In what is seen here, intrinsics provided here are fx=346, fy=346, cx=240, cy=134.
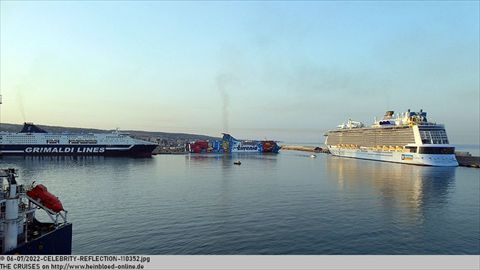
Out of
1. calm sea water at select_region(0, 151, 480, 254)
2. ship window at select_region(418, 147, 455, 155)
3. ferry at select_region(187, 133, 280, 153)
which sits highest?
ferry at select_region(187, 133, 280, 153)

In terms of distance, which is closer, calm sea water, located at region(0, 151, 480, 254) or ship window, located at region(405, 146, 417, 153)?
calm sea water, located at region(0, 151, 480, 254)

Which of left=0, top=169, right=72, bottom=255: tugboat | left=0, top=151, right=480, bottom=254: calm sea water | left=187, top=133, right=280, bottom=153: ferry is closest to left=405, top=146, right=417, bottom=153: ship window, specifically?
left=0, top=151, right=480, bottom=254: calm sea water

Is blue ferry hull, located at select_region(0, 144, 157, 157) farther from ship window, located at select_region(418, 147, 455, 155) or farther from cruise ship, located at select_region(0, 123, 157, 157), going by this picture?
ship window, located at select_region(418, 147, 455, 155)

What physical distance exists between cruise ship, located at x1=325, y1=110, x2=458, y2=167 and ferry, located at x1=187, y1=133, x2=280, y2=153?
41207 millimetres

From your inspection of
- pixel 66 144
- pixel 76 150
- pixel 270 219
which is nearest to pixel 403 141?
pixel 270 219

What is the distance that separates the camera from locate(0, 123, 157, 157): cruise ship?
8906 centimetres

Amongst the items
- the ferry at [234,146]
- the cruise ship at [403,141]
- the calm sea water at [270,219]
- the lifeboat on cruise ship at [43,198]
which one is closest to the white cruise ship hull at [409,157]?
the cruise ship at [403,141]

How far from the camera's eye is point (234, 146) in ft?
449

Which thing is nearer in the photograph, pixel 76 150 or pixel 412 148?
A: pixel 412 148

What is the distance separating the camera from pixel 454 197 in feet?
103

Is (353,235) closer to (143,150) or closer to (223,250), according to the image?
(223,250)

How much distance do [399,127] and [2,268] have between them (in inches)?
3174

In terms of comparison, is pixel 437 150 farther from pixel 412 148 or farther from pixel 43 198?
pixel 43 198

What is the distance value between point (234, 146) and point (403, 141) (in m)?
73.4
